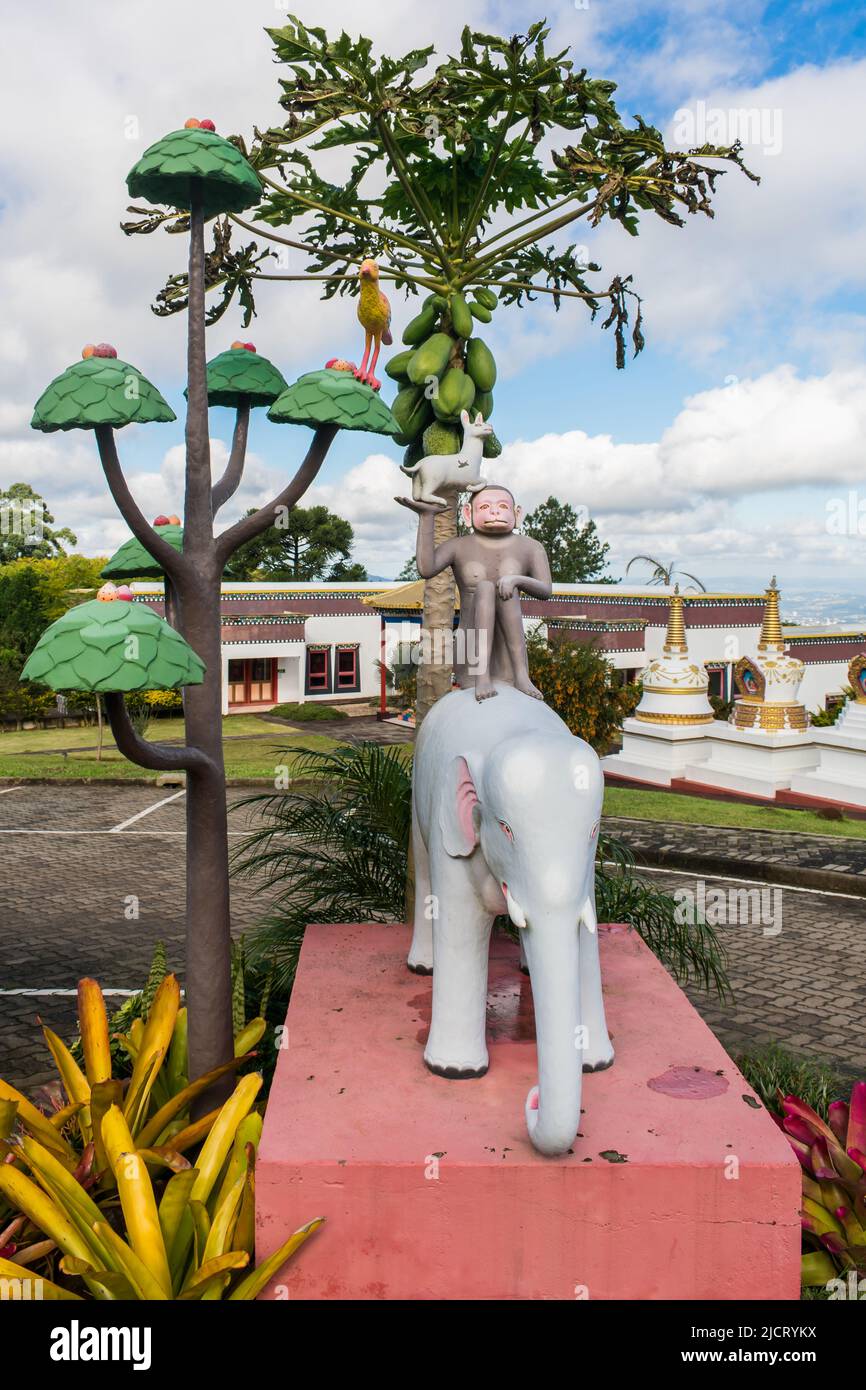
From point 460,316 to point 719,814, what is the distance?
9808 millimetres

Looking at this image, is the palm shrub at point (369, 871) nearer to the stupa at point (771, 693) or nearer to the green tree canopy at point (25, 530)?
the stupa at point (771, 693)

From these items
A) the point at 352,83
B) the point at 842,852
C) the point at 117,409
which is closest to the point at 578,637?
the point at 842,852

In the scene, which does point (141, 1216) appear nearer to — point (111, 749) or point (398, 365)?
point (398, 365)

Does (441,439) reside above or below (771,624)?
above

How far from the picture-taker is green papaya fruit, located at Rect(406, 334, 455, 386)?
20.0ft

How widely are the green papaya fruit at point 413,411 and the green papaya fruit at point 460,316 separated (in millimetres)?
467

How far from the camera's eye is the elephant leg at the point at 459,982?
13.2 feet

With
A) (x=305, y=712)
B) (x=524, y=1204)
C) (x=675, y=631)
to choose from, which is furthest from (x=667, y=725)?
(x=524, y=1204)

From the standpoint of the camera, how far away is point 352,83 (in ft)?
18.7

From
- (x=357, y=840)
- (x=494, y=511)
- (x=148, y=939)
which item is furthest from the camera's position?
(x=148, y=939)

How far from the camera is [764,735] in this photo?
15852 millimetres

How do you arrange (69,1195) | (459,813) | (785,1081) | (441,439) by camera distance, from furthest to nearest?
(441,439), (785,1081), (459,813), (69,1195)
